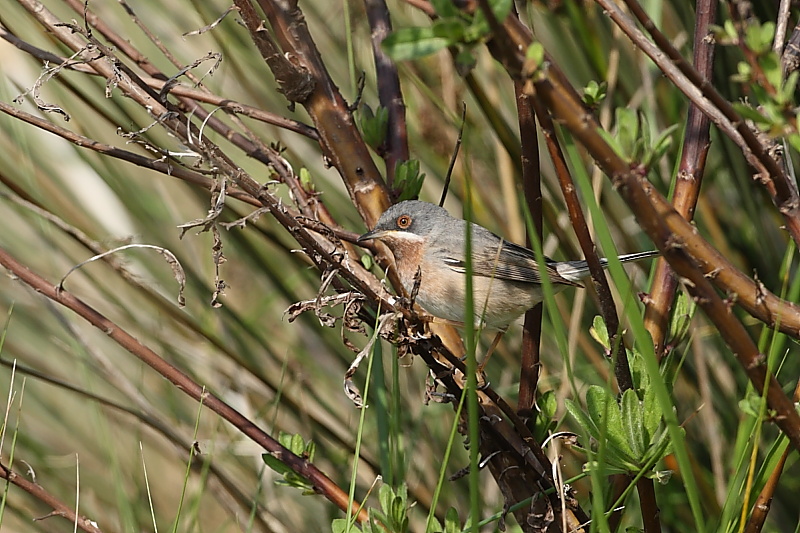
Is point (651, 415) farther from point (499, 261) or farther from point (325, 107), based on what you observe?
point (499, 261)

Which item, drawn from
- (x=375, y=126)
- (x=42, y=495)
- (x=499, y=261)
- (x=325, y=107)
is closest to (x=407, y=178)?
(x=375, y=126)

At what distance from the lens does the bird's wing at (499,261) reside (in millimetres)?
3277

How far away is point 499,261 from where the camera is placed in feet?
11.0

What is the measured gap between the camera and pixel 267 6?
7.91 ft

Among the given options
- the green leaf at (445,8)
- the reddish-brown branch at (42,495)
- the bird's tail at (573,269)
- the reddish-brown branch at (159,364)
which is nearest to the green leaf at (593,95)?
the green leaf at (445,8)

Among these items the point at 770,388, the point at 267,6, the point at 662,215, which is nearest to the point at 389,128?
the point at 267,6

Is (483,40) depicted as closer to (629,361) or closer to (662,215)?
(662,215)

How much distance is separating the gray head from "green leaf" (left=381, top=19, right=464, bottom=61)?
3.56 ft

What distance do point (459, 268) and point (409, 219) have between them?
1.34ft

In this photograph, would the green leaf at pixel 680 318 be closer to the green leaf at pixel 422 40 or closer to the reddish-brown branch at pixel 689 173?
the reddish-brown branch at pixel 689 173

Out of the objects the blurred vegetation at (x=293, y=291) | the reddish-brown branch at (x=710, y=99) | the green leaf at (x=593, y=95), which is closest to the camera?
the reddish-brown branch at (x=710, y=99)

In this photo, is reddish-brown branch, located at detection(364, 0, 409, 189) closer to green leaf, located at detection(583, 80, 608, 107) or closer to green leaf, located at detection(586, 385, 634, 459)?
green leaf, located at detection(583, 80, 608, 107)

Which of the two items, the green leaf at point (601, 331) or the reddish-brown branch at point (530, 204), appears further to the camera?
the green leaf at point (601, 331)

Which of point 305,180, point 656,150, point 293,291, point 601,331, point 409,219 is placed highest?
point 656,150
